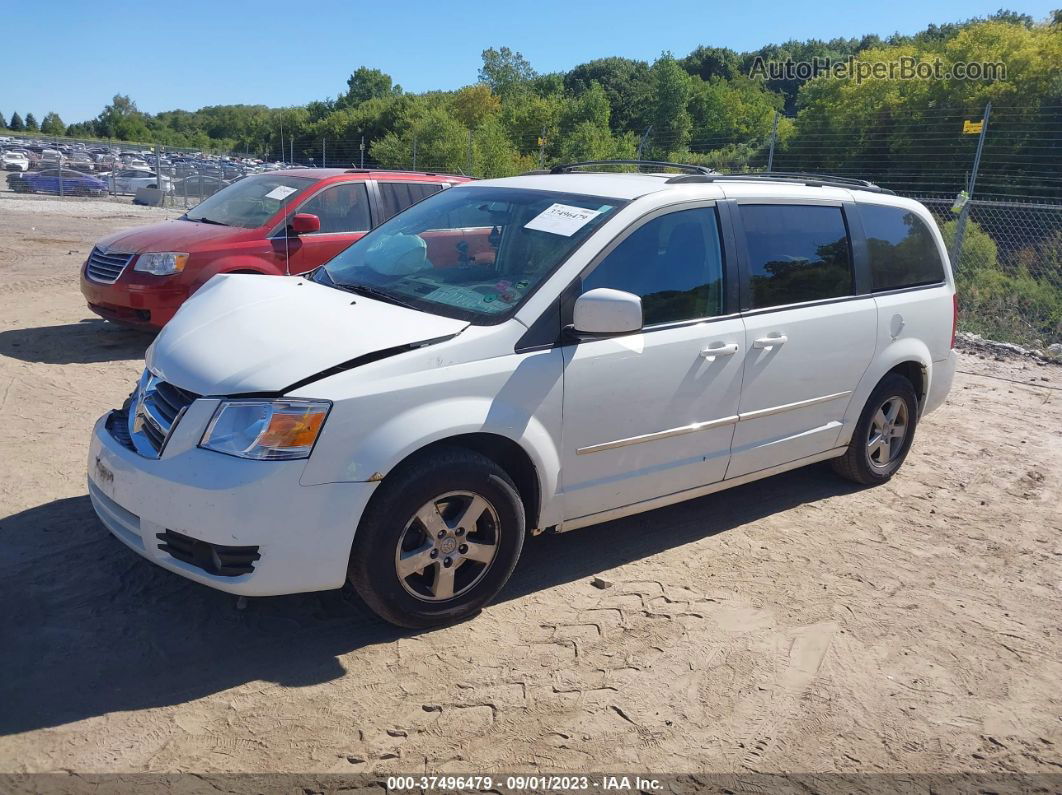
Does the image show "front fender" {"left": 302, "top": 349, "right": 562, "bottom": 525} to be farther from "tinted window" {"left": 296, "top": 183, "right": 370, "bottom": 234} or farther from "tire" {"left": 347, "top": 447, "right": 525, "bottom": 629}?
"tinted window" {"left": 296, "top": 183, "right": 370, "bottom": 234}

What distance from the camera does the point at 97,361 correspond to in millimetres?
7355

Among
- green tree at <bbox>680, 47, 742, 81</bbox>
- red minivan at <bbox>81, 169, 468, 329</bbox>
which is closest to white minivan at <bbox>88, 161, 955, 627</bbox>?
red minivan at <bbox>81, 169, 468, 329</bbox>

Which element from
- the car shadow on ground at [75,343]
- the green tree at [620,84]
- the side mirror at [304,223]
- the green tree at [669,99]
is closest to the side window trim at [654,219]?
the side mirror at [304,223]

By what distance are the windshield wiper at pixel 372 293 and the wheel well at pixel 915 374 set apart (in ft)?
10.6

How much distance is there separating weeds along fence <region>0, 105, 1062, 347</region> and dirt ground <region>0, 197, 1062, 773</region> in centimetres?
737

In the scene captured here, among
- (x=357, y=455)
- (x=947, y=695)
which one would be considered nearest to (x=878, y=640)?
(x=947, y=695)

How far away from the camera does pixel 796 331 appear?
4.60m

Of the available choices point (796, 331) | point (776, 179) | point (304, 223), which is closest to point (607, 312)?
point (796, 331)

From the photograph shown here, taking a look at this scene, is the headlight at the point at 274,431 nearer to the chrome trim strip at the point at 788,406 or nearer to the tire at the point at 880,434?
the chrome trim strip at the point at 788,406

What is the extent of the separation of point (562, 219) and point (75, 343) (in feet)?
19.1

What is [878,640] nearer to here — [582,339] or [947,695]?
[947,695]

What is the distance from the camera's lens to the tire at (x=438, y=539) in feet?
10.8

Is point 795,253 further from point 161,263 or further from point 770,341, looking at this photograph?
point 161,263

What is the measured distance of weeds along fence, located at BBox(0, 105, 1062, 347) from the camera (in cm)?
1163
